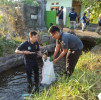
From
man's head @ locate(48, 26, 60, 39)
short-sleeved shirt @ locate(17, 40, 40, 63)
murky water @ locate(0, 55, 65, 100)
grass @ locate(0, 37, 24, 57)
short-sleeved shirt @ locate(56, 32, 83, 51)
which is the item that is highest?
man's head @ locate(48, 26, 60, 39)

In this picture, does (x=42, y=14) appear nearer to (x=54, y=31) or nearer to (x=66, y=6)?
(x=66, y=6)

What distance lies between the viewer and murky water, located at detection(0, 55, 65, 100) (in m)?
4.05

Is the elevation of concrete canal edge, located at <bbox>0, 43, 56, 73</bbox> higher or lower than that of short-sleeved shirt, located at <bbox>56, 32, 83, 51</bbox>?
lower

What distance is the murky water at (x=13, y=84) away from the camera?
4.05 m

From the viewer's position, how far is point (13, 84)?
186 inches

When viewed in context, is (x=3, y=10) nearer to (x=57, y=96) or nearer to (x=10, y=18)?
(x=10, y=18)

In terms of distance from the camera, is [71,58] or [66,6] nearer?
[71,58]

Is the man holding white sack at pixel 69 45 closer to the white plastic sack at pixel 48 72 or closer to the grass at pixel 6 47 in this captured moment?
the white plastic sack at pixel 48 72

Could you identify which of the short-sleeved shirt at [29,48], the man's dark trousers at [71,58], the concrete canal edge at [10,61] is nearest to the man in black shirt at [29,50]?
the short-sleeved shirt at [29,48]

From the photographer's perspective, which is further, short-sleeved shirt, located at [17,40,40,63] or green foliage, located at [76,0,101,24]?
green foliage, located at [76,0,101,24]

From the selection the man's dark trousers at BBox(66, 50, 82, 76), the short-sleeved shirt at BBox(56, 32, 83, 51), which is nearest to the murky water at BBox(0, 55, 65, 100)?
the man's dark trousers at BBox(66, 50, 82, 76)

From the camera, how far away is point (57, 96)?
10.1 feet

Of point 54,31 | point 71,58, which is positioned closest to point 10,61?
point 71,58

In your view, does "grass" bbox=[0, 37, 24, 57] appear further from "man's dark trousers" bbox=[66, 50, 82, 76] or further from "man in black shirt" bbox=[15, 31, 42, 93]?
"man's dark trousers" bbox=[66, 50, 82, 76]
